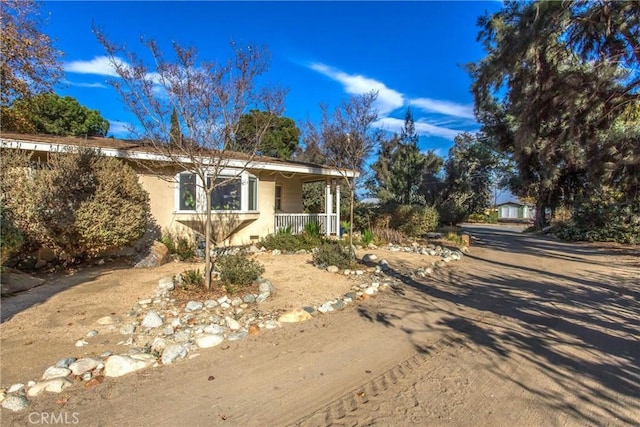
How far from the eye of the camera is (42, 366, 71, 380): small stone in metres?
3.18

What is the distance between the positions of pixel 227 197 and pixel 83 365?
7.92 m

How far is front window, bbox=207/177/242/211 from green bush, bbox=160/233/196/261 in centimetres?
128

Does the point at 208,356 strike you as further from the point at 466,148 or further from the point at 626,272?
the point at 466,148

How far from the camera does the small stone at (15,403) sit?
274cm

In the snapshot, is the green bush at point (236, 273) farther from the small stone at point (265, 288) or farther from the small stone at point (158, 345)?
the small stone at point (158, 345)

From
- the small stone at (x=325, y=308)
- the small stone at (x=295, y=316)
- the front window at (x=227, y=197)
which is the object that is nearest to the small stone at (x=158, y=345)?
the small stone at (x=295, y=316)

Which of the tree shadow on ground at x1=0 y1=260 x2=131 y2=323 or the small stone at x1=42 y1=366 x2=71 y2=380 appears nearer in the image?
the small stone at x1=42 y1=366 x2=71 y2=380

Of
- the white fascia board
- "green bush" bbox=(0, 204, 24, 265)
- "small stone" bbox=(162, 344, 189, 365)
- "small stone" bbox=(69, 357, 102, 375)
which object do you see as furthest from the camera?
the white fascia board

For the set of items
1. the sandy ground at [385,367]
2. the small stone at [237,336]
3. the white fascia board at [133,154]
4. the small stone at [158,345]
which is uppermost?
the white fascia board at [133,154]

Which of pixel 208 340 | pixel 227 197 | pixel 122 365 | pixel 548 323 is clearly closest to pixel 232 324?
pixel 208 340

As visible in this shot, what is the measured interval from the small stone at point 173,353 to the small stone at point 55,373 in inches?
32.7

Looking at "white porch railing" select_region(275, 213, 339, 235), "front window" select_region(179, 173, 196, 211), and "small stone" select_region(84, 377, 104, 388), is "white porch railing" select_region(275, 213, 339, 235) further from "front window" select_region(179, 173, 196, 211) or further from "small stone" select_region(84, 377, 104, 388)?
"small stone" select_region(84, 377, 104, 388)

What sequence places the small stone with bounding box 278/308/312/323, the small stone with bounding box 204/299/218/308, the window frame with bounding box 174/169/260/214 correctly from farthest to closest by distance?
the window frame with bounding box 174/169/260/214
the small stone with bounding box 204/299/218/308
the small stone with bounding box 278/308/312/323

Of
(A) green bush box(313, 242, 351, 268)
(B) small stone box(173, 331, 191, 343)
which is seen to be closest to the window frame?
(A) green bush box(313, 242, 351, 268)
